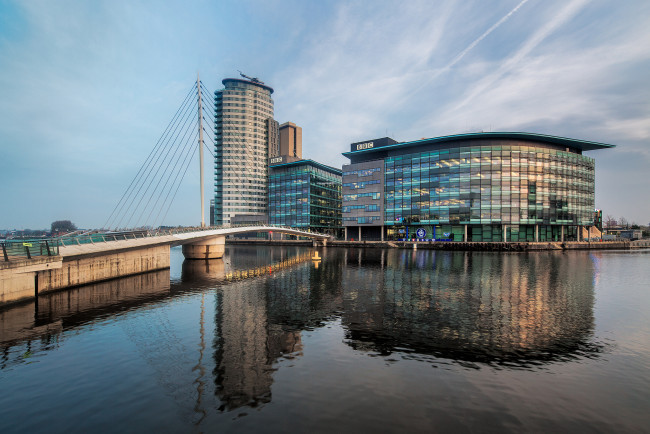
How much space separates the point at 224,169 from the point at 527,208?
527 ft

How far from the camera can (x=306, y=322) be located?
21.4 metres

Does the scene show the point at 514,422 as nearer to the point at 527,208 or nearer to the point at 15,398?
the point at 15,398

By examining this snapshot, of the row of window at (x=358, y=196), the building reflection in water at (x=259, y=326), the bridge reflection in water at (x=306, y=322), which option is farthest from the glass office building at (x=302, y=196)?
the bridge reflection in water at (x=306, y=322)

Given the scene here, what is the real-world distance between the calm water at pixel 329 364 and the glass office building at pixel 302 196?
396 ft

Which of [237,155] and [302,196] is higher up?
[237,155]

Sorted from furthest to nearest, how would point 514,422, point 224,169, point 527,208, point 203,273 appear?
point 224,169, point 527,208, point 203,273, point 514,422

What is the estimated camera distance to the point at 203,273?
4734cm

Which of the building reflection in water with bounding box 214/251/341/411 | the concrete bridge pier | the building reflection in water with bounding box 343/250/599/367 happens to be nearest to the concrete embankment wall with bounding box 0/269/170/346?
the building reflection in water with bounding box 214/251/341/411

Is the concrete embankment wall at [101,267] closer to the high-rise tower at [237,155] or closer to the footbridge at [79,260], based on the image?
the footbridge at [79,260]

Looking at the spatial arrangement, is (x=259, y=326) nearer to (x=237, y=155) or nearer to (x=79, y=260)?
(x=79, y=260)

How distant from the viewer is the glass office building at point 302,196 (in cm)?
14888

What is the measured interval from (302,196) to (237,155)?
218 ft

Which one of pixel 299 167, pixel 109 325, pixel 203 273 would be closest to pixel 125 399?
pixel 109 325

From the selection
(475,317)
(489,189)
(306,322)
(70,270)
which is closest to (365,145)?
(489,189)
